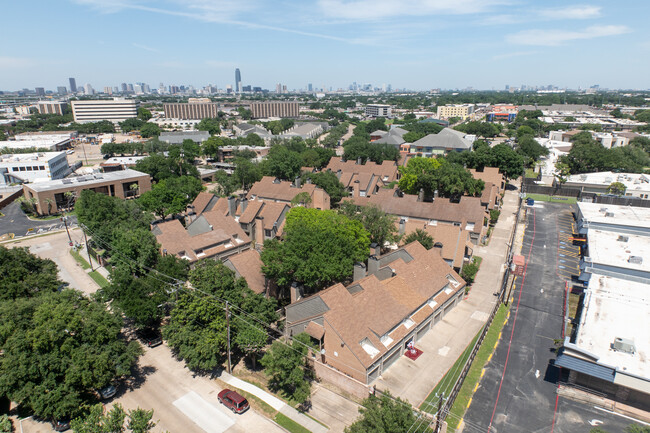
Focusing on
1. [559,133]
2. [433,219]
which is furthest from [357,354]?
[559,133]

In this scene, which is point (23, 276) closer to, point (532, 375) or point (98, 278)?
point (98, 278)

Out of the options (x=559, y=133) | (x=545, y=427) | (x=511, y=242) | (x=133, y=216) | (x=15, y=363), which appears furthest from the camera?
(x=559, y=133)

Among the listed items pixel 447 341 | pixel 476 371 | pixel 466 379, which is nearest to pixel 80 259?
pixel 447 341

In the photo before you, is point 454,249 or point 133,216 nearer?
point 454,249

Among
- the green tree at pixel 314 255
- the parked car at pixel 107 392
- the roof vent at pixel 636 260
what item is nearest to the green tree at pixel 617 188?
the roof vent at pixel 636 260

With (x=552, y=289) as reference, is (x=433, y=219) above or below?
above

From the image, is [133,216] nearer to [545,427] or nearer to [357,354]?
[357,354]
